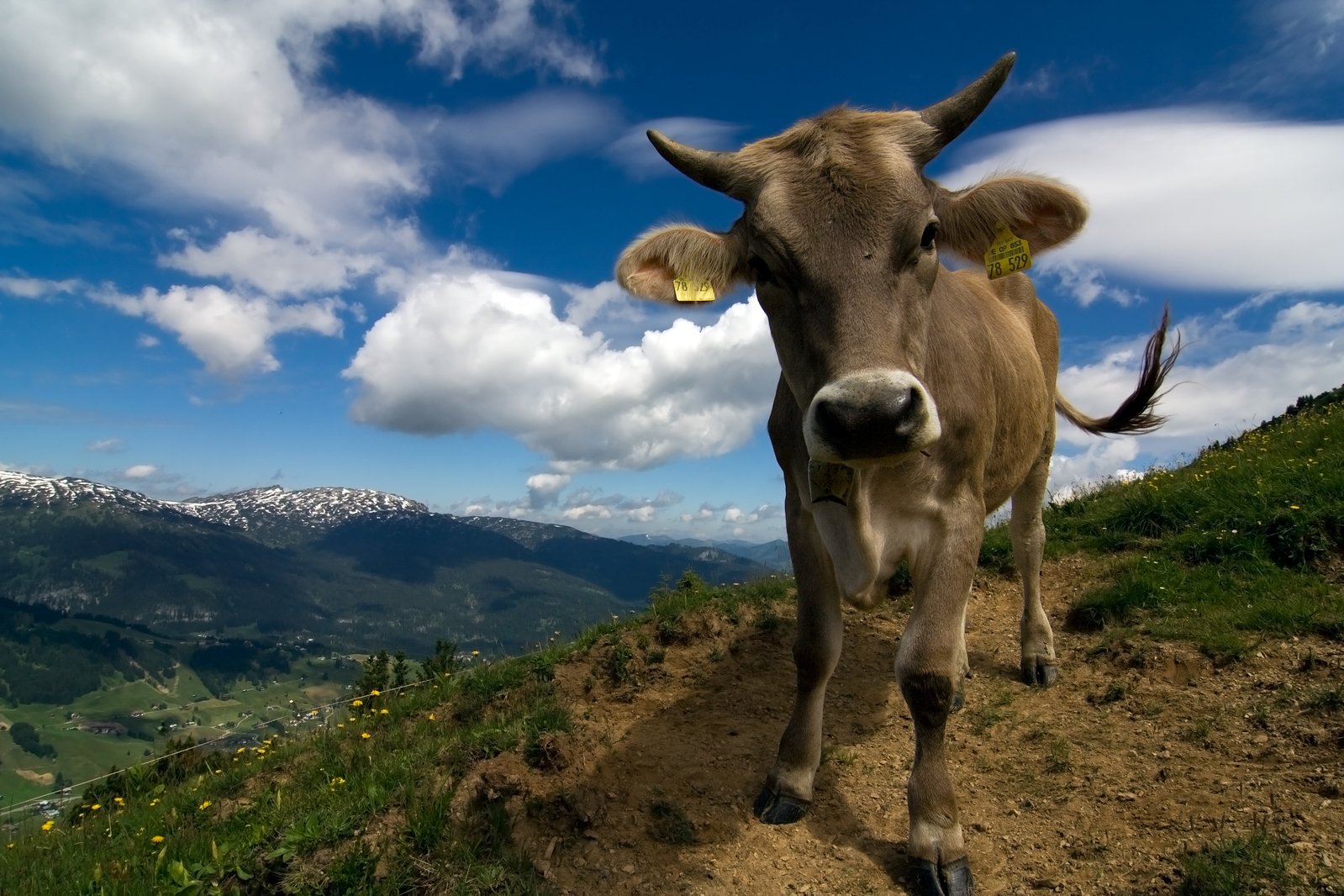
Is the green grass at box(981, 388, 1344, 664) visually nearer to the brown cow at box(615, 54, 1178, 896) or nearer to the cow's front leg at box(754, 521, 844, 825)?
the brown cow at box(615, 54, 1178, 896)

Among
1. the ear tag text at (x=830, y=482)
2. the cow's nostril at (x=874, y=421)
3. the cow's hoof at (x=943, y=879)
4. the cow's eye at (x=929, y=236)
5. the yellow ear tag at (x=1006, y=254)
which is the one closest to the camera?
the cow's nostril at (x=874, y=421)

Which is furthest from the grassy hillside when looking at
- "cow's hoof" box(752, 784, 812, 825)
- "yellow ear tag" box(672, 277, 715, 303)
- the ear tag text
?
"yellow ear tag" box(672, 277, 715, 303)

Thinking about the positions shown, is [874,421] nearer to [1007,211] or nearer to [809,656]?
[809,656]

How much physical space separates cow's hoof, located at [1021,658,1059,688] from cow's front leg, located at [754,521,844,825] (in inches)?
102

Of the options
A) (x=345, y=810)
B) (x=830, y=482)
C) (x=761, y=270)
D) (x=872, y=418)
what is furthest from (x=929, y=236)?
(x=345, y=810)

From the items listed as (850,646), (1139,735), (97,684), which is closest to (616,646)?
(850,646)

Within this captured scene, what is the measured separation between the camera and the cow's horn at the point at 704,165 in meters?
4.37

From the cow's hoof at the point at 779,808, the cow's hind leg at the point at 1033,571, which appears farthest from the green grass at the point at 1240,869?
the cow's hind leg at the point at 1033,571

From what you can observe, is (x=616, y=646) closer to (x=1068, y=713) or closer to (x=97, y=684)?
(x=1068, y=713)

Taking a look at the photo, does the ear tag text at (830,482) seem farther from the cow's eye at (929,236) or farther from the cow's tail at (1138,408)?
the cow's tail at (1138,408)

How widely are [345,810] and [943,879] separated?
133 inches

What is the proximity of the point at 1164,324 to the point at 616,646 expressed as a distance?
7.37 m

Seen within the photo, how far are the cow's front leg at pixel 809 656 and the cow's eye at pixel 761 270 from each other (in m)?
1.62

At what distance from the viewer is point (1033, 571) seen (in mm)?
7164
